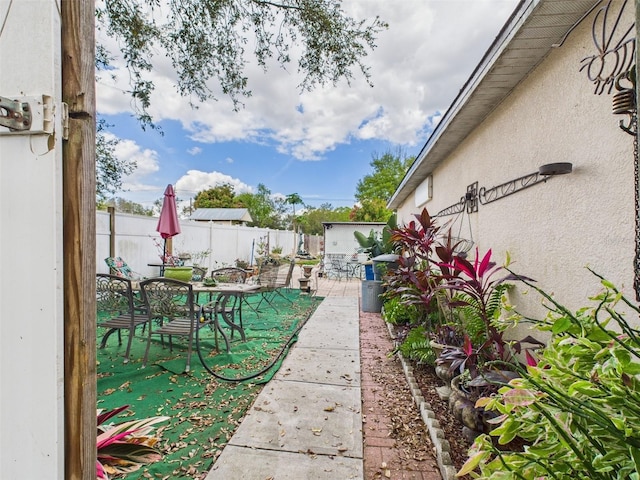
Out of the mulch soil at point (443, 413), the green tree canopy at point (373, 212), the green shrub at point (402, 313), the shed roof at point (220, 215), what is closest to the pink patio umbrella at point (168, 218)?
the green shrub at point (402, 313)

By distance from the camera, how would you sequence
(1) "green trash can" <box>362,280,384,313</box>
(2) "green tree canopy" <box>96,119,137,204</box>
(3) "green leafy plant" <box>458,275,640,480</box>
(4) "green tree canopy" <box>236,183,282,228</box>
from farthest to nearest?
(4) "green tree canopy" <box>236,183,282,228</box> < (1) "green trash can" <box>362,280,384,313</box> < (2) "green tree canopy" <box>96,119,137,204</box> < (3) "green leafy plant" <box>458,275,640,480</box>

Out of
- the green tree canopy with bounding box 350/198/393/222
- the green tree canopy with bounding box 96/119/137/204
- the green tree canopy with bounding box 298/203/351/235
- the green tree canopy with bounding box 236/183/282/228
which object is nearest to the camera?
the green tree canopy with bounding box 96/119/137/204

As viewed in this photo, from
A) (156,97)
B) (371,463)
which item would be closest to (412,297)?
(371,463)

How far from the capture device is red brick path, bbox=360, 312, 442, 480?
2033 mm

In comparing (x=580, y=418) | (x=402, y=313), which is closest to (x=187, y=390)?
(x=402, y=313)

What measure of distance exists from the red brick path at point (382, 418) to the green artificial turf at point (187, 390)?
103cm

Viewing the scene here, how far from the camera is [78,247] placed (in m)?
0.91

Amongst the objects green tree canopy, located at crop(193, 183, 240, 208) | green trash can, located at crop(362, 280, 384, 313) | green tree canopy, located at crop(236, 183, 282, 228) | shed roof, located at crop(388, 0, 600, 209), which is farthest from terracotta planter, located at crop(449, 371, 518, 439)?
green tree canopy, located at crop(193, 183, 240, 208)

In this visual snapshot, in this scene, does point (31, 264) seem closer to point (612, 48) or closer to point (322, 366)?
point (612, 48)

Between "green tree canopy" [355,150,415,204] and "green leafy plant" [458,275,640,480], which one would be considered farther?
"green tree canopy" [355,150,415,204]

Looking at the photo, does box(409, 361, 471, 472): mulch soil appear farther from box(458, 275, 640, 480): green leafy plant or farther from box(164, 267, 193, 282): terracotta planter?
box(164, 267, 193, 282): terracotta planter

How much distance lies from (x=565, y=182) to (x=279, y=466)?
2.58 metres

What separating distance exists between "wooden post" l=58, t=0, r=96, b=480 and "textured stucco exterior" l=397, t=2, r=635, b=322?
7.39 feet

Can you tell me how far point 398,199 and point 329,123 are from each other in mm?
11258
